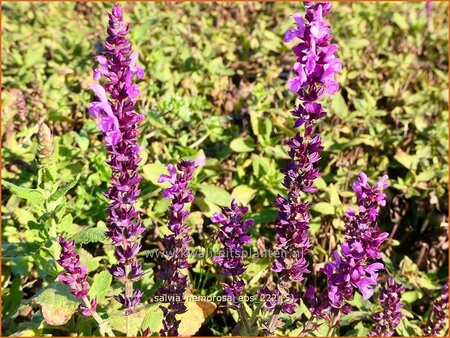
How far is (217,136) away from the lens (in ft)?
12.7

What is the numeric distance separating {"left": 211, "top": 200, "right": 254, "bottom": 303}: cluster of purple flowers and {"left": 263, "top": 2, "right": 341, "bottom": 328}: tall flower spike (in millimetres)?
161

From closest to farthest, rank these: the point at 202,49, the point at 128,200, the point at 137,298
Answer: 1. the point at 128,200
2. the point at 137,298
3. the point at 202,49

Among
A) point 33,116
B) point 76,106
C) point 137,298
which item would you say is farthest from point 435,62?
point 137,298

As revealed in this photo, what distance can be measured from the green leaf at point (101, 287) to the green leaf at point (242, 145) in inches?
60.6

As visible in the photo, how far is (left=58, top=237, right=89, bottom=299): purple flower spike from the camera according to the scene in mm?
2025

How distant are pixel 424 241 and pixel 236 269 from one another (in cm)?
200

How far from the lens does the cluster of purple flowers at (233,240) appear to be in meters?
2.23

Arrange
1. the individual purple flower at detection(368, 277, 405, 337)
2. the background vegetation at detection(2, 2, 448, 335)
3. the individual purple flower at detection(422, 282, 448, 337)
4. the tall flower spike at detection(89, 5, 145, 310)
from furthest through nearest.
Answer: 1. the background vegetation at detection(2, 2, 448, 335)
2. the individual purple flower at detection(422, 282, 448, 337)
3. the individual purple flower at detection(368, 277, 405, 337)
4. the tall flower spike at detection(89, 5, 145, 310)

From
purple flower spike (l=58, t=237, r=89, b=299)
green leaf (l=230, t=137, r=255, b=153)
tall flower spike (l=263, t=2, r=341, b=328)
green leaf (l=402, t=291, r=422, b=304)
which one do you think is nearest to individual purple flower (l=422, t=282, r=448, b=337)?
green leaf (l=402, t=291, r=422, b=304)

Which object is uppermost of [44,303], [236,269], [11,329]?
[236,269]

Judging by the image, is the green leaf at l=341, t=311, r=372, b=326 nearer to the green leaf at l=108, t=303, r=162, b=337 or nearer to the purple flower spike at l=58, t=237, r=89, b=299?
the green leaf at l=108, t=303, r=162, b=337

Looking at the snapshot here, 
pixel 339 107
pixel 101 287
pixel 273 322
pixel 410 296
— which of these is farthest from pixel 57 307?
pixel 339 107

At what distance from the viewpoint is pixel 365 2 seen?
247 inches

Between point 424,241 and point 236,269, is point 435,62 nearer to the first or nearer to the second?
point 424,241
